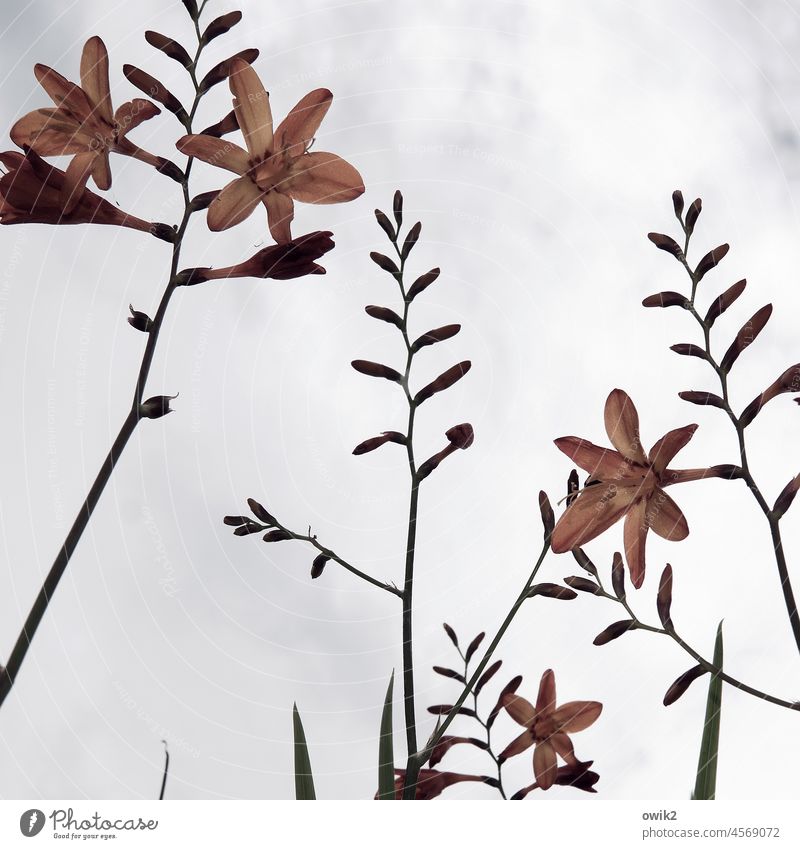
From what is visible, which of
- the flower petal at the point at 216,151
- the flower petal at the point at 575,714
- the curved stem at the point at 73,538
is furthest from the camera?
the flower petal at the point at 575,714

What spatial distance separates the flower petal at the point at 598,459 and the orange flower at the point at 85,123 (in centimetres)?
41

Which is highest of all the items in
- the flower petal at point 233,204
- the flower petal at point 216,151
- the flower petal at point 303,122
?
the flower petal at point 303,122

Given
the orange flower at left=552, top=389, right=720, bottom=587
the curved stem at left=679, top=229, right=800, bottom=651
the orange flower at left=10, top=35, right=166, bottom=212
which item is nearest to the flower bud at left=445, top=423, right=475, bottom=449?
the orange flower at left=552, top=389, right=720, bottom=587

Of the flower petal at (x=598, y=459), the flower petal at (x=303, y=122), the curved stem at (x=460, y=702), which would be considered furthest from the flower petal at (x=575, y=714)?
the flower petal at (x=303, y=122)

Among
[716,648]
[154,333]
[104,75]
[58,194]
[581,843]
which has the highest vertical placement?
[104,75]

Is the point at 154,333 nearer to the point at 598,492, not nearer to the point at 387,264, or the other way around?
the point at 387,264

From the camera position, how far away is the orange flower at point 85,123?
1.86 ft

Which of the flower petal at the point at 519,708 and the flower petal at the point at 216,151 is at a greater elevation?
the flower petal at the point at 216,151

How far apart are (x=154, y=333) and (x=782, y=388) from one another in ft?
1.67

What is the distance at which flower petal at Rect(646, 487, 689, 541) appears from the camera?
1.91 feet

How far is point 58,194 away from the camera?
0.56 metres

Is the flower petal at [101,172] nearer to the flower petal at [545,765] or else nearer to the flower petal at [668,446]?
the flower petal at [668,446]

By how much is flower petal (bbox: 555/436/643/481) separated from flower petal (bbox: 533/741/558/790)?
0.88 feet

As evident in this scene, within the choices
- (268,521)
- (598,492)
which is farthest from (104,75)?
(598,492)
